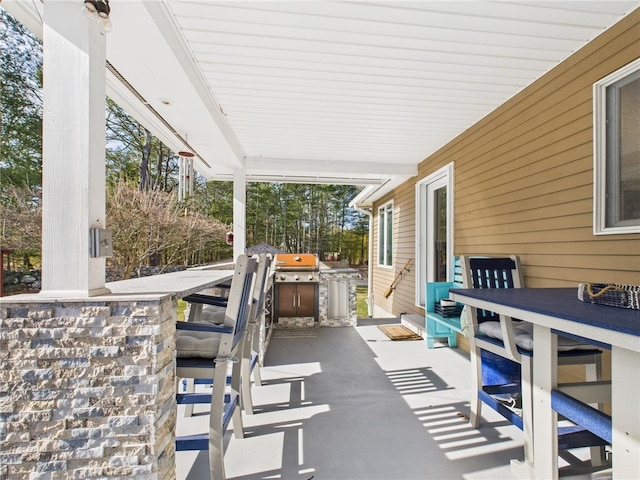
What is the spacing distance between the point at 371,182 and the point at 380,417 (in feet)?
16.7

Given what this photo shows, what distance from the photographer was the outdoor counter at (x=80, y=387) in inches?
52.2

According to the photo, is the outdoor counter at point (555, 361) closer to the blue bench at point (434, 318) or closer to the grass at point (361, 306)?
the blue bench at point (434, 318)

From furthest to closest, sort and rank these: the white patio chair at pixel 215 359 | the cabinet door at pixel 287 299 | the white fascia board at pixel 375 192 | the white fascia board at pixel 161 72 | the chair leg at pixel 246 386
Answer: the white fascia board at pixel 375 192 < the cabinet door at pixel 287 299 < the chair leg at pixel 246 386 < the white fascia board at pixel 161 72 < the white patio chair at pixel 215 359

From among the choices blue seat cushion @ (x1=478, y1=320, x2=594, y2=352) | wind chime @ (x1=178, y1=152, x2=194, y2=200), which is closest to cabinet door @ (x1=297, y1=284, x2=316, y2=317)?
wind chime @ (x1=178, y1=152, x2=194, y2=200)

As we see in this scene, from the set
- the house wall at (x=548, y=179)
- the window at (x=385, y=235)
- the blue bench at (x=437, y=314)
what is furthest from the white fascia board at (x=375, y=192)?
the blue bench at (x=437, y=314)

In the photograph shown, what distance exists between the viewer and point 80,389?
4.43ft

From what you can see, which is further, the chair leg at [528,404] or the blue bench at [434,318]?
the blue bench at [434,318]

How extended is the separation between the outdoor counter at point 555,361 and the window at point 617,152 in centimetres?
89

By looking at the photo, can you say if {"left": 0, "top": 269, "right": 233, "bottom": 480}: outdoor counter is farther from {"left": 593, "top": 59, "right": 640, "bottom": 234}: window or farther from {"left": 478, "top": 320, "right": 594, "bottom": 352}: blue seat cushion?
{"left": 593, "top": 59, "right": 640, "bottom": 234}: window

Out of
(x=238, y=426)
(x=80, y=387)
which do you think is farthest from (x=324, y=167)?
(x=80, y=387)

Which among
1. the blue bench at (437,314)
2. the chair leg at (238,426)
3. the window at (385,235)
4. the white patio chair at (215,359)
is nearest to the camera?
the white patio chair at (215,359)

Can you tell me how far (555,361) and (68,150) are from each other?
7.92ft

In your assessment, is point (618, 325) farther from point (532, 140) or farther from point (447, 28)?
point (532, 140)

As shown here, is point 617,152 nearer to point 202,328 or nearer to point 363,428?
point 363,428
